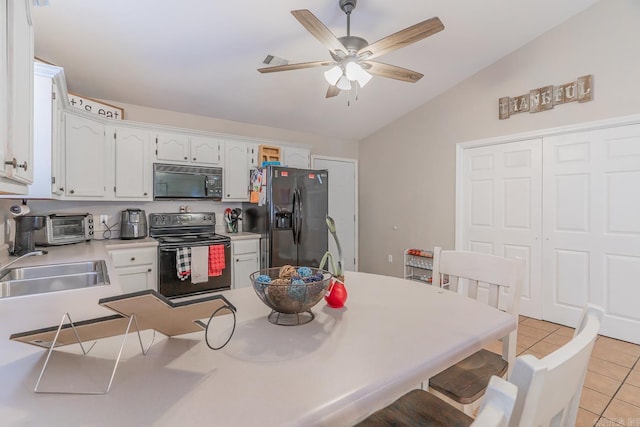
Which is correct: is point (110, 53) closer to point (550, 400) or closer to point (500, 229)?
point (550, 400)

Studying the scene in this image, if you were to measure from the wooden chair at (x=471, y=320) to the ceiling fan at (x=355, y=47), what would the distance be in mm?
1340

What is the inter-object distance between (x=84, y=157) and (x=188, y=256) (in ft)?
4.33

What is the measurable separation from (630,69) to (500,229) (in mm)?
1837

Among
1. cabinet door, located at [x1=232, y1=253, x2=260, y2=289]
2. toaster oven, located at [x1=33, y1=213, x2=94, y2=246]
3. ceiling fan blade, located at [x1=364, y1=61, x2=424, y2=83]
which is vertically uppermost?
ceiling fan blade, located at [x1=364, y1=61, x2=424, y2=83]

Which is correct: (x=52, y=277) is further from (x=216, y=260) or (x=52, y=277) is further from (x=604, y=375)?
(x=604, y=375)

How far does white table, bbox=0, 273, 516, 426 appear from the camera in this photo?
0.57 metres

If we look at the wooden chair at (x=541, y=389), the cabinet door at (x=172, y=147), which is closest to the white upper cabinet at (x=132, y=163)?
the cabinet door at (x=172, y=147)

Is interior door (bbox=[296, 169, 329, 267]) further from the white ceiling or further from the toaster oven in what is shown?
the toaster oven

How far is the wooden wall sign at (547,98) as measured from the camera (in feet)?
9.76

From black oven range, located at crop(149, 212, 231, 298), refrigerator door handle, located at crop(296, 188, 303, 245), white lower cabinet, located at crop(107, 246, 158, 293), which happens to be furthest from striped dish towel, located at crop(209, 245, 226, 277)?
refrigerator door handle, located at crop(296, 188, 303, 245)

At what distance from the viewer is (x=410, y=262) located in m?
4.30

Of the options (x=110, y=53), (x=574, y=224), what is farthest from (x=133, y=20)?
(x=574, y=224)

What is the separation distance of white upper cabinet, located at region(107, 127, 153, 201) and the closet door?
167 inches

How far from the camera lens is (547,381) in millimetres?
500
